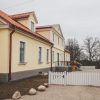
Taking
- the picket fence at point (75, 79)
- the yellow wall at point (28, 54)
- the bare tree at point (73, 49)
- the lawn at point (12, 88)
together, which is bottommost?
the lawn at point (12, 88)

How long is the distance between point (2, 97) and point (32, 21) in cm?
1401

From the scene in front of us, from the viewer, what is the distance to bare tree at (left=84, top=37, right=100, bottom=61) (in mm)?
58784

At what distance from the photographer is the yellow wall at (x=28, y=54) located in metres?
13.8

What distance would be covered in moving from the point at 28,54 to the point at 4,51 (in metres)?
3.67

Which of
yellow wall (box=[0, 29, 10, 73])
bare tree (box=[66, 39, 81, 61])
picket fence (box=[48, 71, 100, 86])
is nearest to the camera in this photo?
picket fence (box=[48, 71, 100, 86])

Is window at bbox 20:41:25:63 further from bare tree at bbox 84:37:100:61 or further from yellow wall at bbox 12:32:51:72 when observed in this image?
bare tree at bbox 84:37:100:61

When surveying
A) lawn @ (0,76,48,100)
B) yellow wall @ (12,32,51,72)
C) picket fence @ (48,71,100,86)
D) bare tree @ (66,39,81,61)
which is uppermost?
bare tree @ (66,39,81,61)

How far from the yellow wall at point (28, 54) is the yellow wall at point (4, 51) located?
714 millimetres

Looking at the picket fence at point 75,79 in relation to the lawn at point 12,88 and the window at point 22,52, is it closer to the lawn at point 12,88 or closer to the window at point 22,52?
the lawn at point 12,88

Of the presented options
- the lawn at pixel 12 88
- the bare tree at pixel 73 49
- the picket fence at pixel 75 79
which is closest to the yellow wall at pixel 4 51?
the lawn at pixel 12 88

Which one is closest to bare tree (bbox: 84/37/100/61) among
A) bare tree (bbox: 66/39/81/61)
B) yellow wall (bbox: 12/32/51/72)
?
bare tree (bbox: 66/39/81/61)

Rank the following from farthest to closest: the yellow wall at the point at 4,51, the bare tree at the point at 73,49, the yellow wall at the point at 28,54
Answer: the bare tree at the point at 73,49
the yellow wall at the point at 28,54
the yellow wall at the point at 4,51

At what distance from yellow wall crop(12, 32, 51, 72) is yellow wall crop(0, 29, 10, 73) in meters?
0.71

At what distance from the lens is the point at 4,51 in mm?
13000
